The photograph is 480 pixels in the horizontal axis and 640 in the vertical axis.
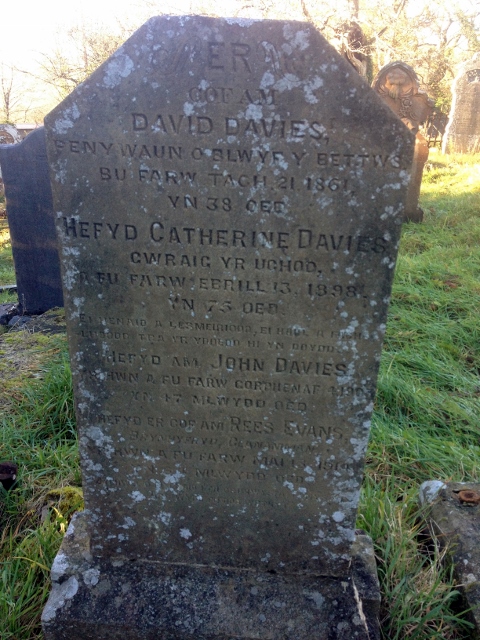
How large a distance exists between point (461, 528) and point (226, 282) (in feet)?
5.65

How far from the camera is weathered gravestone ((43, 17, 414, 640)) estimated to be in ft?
4.81

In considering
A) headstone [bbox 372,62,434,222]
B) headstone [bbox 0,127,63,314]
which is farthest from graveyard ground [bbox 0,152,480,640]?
headstone [bbox 372,62,434,222]

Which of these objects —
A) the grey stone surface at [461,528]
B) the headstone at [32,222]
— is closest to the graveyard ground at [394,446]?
the grey stone surface at [461,528]

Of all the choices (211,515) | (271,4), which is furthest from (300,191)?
(271,4)

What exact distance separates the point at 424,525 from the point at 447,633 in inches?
20.4

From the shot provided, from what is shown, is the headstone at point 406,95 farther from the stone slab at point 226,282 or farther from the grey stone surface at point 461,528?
the stone slab at point 226,282

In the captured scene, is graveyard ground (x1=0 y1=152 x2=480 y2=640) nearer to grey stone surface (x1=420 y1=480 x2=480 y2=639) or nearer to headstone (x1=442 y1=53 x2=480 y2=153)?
grey stone surface (x1=420 y1=480 x2=480 y2=639)

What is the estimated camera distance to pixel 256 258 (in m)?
1.63

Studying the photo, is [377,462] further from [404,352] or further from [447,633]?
[404,352]

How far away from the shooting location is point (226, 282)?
167 cm

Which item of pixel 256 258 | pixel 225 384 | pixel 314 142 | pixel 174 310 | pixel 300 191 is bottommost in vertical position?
pixel 225 384

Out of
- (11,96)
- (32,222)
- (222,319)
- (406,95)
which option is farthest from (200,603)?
(11,96)

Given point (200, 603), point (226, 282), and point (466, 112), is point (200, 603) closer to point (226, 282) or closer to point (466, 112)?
point (226, 282)

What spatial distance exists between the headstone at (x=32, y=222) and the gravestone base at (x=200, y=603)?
3453 millimetres
